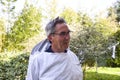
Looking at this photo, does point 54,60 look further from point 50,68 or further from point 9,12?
point 9,12

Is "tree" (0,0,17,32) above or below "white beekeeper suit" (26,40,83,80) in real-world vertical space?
above

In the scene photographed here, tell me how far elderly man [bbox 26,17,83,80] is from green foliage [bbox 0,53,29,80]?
136 inches

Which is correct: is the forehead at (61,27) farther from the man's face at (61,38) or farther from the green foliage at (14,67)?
the green foliage at (14,67)

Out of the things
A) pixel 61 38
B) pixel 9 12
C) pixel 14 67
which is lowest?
pixel 14 67

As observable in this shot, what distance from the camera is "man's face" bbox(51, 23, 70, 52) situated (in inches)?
67.9

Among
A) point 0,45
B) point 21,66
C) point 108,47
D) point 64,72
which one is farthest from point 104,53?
point 64,72

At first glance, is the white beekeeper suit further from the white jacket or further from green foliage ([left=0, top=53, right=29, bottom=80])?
green foliage ([left=0, top=53, right=29, bottom=80])

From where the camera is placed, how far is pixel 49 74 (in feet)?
5.85

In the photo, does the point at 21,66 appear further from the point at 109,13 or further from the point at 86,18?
the point at 109,13

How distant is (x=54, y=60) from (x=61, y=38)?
0.51ft

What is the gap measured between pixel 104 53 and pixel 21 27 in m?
5.11

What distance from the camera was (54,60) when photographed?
70.8 inches

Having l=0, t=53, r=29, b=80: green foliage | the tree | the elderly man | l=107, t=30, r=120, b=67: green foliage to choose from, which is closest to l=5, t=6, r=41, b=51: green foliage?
the tree

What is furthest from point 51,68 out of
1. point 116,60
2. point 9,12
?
point 116,60
